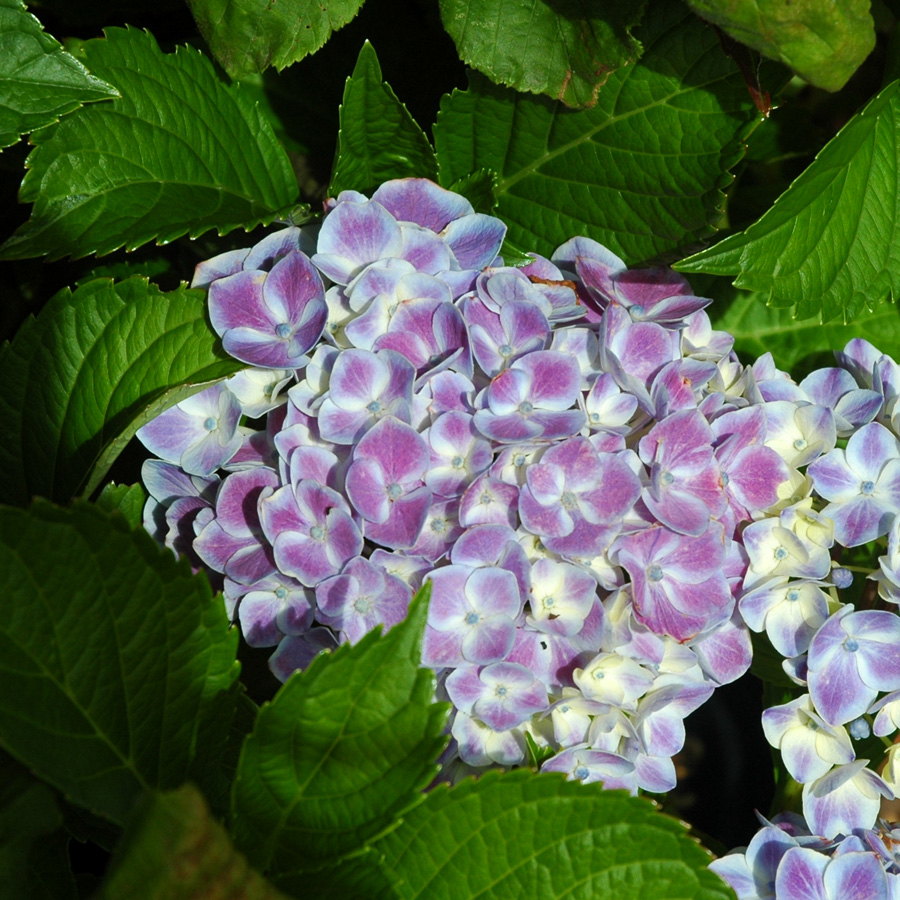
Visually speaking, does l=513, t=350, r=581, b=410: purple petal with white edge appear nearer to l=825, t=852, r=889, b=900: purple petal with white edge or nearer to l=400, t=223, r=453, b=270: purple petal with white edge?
l=400, t=223, r=453, b=270: purple petal with white edge

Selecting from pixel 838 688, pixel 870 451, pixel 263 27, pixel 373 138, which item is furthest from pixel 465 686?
pixel 263 27

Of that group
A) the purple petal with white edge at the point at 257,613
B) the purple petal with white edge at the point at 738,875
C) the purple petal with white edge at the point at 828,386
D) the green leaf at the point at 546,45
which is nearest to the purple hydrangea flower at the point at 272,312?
the purple petal with white edge at the point at 257,613

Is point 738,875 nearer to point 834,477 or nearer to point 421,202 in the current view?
point 834,477

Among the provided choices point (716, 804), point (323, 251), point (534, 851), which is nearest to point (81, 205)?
point (323, 251)

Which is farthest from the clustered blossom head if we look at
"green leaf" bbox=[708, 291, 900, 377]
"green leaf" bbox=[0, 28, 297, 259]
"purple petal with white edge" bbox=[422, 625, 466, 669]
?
"green leaf" bbox=[708, 291, 900, 377]

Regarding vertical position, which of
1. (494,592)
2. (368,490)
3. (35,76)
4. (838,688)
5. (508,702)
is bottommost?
(838,688)

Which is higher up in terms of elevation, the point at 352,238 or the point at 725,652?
the point at 352,238
